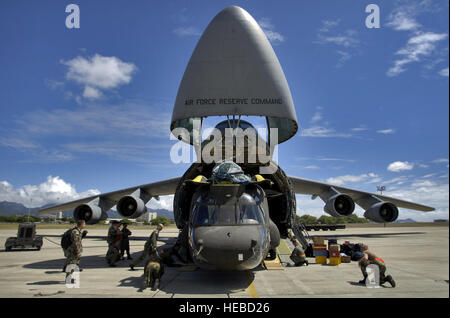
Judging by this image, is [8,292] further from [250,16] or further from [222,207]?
[250,16]

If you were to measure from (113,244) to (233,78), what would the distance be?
22.9ft

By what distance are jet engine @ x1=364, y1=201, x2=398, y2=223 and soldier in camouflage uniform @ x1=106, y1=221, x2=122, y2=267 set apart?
44.2 ft

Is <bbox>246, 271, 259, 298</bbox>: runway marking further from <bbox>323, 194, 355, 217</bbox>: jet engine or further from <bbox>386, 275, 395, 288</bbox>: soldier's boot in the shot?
<bbox>323, 194, 355, 217</bbox>: jet engine

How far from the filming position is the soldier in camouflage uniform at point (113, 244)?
411 inches

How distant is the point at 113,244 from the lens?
10617mm

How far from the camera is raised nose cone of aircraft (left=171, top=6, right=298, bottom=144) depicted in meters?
8.96

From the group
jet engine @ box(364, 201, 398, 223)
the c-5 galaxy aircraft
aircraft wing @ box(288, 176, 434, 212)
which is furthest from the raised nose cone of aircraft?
jet engine @ box(364, 201, 398, 223)

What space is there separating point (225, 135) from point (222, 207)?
385cm

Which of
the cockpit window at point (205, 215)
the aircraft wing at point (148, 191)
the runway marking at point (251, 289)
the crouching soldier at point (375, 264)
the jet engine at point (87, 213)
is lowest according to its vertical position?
the runway marking at point (251, 289)

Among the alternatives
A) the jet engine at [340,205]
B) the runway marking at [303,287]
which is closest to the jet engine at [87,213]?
the runway marking at [303,287]

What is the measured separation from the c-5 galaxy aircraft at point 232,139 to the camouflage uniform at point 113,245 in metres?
2.25

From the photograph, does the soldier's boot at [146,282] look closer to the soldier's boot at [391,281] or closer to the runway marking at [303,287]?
the runway marking at [303,287]
